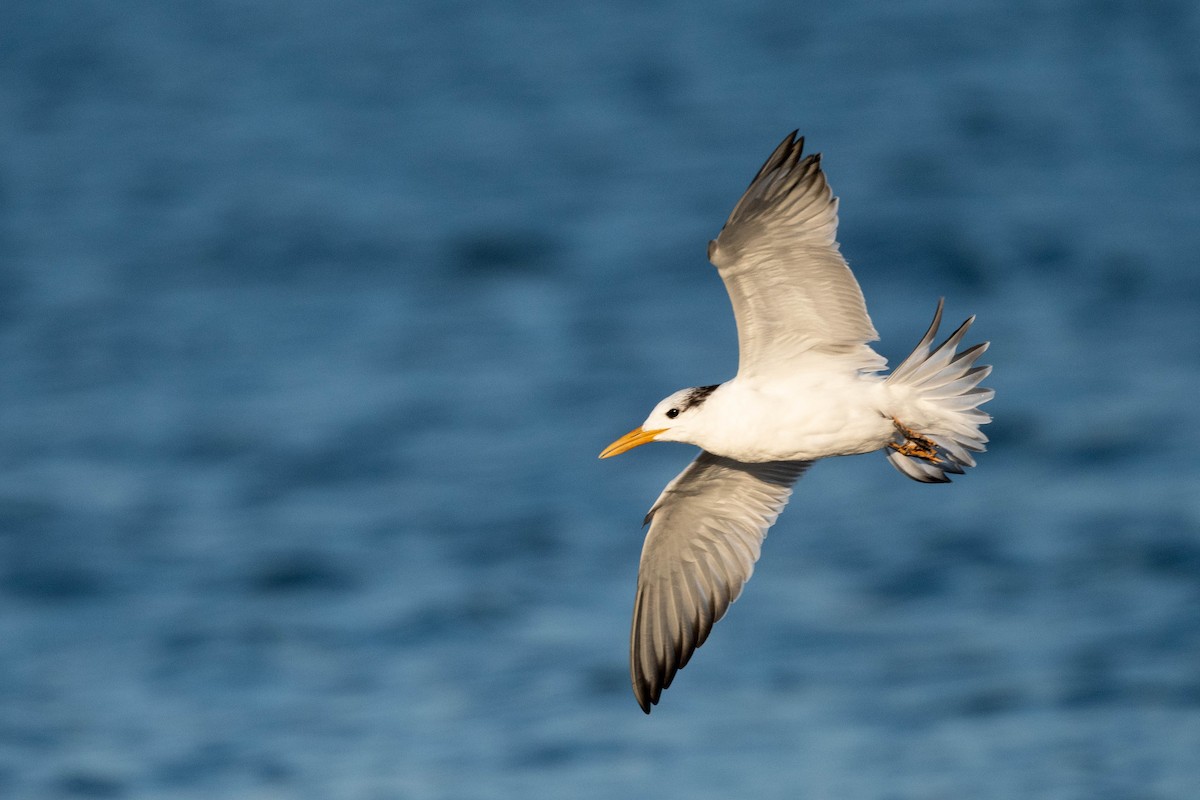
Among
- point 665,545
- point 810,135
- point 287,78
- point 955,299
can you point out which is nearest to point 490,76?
point 287,78

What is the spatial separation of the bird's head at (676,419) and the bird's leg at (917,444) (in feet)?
3.37

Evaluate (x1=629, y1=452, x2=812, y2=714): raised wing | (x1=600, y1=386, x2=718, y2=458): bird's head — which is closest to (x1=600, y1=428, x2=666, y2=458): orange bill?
(x1=600, y1=386, x2=718, y2=458): bird's head

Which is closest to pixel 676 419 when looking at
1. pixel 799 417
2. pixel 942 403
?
pixel 799 417

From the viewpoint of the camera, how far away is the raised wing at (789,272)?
8945mm

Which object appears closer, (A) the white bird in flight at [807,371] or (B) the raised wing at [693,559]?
(A) the white bird in flight at [807,371]

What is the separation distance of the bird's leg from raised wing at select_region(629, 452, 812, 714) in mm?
1349

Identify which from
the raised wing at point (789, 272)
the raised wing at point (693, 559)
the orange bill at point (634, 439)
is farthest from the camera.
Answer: the raised wing at point (693, 559)

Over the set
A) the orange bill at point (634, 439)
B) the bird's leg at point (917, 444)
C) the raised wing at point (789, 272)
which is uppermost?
the raised wing at point (789, 272)

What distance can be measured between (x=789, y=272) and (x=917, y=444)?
4.01 ft

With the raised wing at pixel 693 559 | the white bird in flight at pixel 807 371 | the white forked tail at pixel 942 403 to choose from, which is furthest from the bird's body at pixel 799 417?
the raised wing at pixel 693 559

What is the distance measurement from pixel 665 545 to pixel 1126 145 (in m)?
21.6

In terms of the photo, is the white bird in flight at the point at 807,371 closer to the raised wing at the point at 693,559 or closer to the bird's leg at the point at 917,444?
the bird's leg at the point at 917,444

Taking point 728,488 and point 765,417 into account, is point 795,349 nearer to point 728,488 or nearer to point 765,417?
point 765,417

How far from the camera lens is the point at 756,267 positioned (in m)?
9.17
